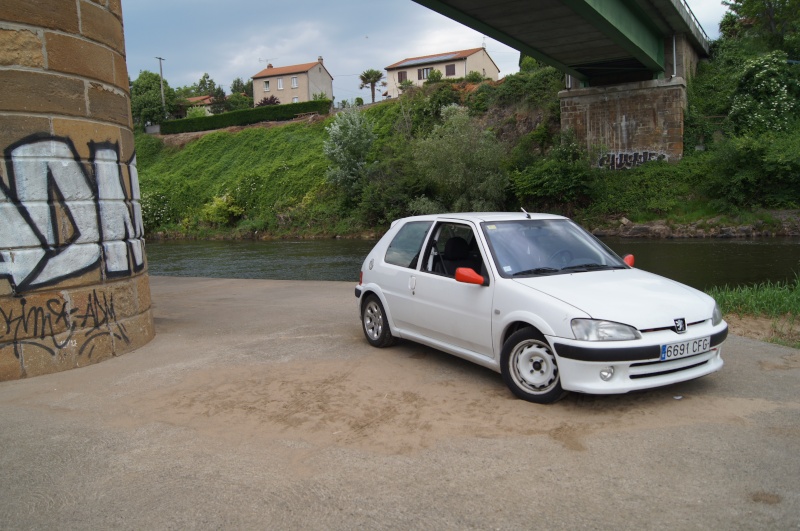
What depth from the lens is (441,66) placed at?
74.1 m

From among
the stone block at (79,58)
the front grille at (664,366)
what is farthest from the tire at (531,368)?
the stone block at (79,58)

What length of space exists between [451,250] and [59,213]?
4.14 meters

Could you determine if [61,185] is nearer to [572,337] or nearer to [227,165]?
[572,337]

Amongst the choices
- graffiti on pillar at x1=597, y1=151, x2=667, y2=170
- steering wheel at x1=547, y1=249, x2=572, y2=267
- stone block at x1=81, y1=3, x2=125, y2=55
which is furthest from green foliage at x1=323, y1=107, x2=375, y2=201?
steering wheel at x1=547, y1=249, x2=572, y2=267

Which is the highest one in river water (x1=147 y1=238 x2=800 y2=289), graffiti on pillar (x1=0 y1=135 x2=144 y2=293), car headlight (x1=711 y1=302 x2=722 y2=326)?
graffiti on pillar (x1=0 y1=135 x2=144 y2=293)

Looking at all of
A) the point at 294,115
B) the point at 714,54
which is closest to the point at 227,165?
the point at 294,115

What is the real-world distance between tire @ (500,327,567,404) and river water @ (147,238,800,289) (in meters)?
12.6

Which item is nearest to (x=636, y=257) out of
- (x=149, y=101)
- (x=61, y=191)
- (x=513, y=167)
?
(x=513, y=167)

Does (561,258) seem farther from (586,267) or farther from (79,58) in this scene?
(79,58)

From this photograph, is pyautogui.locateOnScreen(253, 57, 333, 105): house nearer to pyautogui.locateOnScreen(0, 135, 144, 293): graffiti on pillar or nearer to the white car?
pyautogui.locateOnScreen(0, 135, 144, 293): graffiti on pillar

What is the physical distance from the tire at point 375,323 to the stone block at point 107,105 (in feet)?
11.8

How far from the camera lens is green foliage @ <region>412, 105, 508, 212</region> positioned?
3294cm

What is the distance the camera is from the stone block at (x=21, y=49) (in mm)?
6355

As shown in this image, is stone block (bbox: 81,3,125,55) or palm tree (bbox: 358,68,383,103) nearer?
stone block (bbox: 81,3,125,55)
